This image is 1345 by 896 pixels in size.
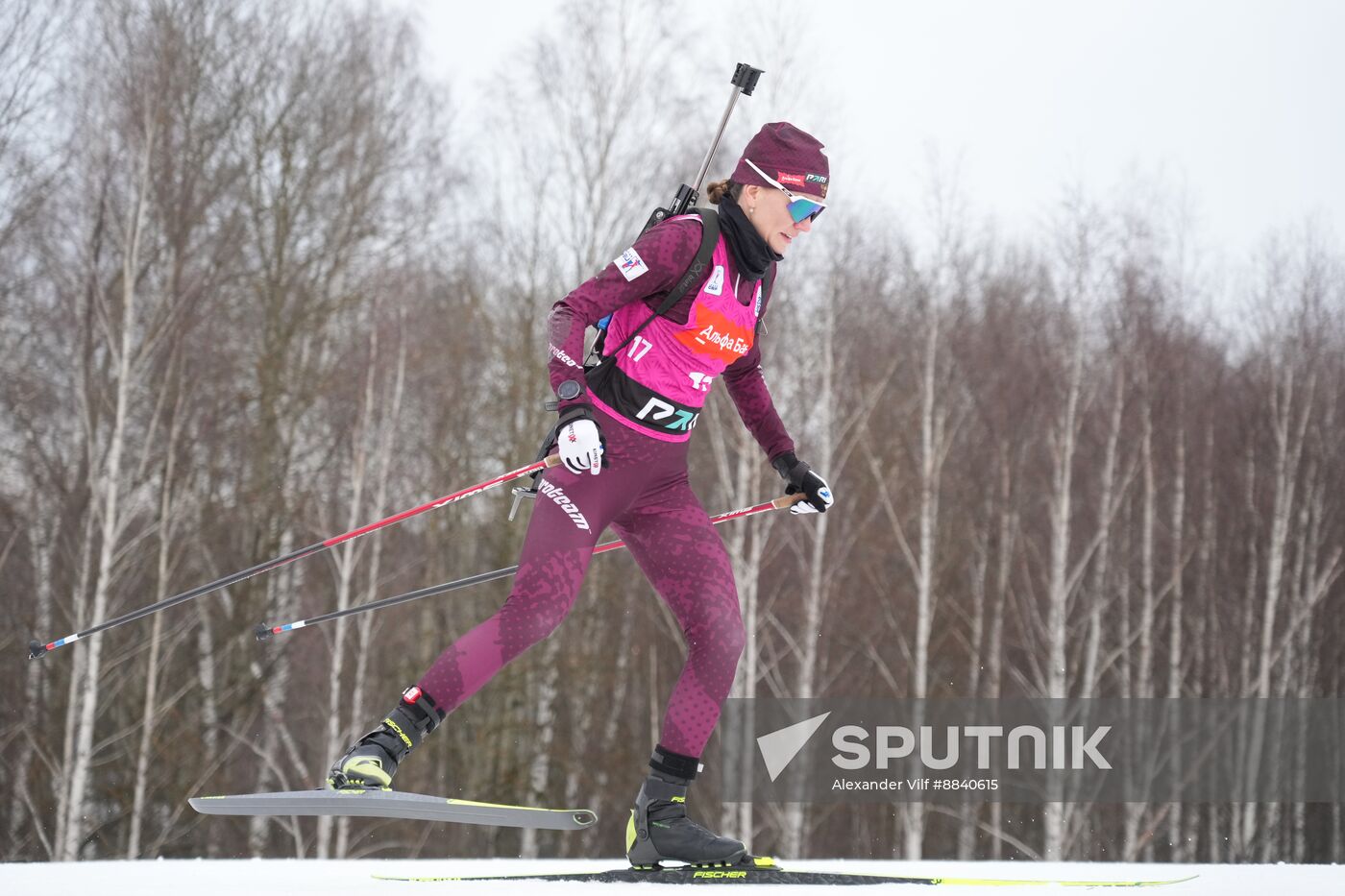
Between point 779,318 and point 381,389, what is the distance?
16.0 ft

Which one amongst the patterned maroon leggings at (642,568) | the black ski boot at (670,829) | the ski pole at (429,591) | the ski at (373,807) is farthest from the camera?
the ski pole at (429,591)

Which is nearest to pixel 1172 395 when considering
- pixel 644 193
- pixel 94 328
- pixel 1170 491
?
pixel 1170 491

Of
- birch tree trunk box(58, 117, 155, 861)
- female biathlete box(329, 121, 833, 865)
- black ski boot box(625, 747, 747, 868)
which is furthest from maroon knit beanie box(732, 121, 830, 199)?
birch tree trunk box(58, 117, 155, 861)

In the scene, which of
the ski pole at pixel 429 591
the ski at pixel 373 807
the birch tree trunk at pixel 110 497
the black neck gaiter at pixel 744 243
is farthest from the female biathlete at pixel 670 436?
the birch tree trunk at pixel 110 497

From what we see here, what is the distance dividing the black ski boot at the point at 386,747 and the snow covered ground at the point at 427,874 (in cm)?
28

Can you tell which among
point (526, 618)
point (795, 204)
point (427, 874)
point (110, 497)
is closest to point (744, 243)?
point (795, 204)

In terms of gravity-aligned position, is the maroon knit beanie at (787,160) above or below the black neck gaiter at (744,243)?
above

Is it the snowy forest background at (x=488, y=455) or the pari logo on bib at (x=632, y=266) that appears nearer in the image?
the pari logo on bib at (x=632, y=266)

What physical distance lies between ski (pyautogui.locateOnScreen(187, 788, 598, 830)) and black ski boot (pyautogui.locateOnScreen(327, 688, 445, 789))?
1.0 inches

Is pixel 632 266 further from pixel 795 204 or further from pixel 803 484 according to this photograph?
pixel 803 484

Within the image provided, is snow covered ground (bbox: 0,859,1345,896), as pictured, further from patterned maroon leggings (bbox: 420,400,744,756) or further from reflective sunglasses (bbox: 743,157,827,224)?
reflective sunglasses (bbox: 743,157,827,224)

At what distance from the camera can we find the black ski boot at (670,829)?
121 inches

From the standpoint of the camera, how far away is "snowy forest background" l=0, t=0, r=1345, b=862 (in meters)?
11.3

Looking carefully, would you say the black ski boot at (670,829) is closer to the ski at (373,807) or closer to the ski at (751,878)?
the ski at (751,878)
